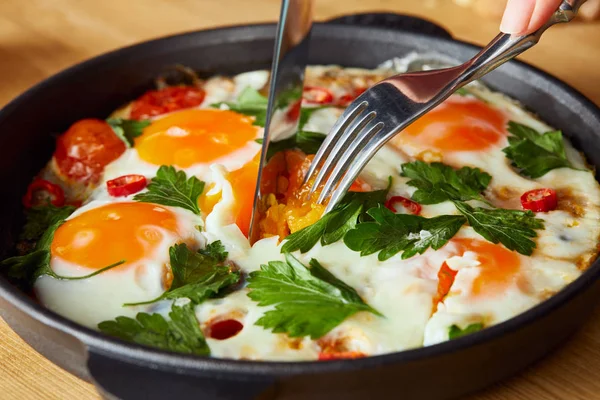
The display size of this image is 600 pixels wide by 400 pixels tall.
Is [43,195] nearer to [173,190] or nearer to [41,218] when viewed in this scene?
[41,218]

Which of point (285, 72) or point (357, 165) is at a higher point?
point (285, 72)

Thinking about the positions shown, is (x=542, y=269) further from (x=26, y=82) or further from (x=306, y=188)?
(x=26, y=82)

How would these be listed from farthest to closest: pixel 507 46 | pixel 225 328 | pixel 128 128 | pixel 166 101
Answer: pixel 166 101, pixel 128 128, pixel 507 46, pixel 225 328

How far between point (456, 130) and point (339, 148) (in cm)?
64

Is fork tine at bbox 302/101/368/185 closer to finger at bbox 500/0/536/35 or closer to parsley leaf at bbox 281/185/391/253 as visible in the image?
parsley leaf at bbox 281/185/391/253

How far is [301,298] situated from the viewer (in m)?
2.21

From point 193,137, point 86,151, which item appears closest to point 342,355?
point 193,137

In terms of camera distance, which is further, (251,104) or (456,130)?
(251,104)

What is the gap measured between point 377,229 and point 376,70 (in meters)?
1.35

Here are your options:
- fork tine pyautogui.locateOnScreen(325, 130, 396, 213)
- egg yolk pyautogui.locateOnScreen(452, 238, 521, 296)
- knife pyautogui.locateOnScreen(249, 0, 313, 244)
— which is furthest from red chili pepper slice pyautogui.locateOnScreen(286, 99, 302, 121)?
egg yolk pyautogui.locateOnScreen(452, 238, 521, 296)

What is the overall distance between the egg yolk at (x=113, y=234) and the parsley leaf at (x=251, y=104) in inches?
28.5

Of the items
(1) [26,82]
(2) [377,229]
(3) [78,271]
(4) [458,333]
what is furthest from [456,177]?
(1) [26,82]

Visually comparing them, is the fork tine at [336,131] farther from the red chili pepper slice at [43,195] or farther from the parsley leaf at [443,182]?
the red chili pepper slice at [43,195]

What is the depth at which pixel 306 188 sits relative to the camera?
2.61m
